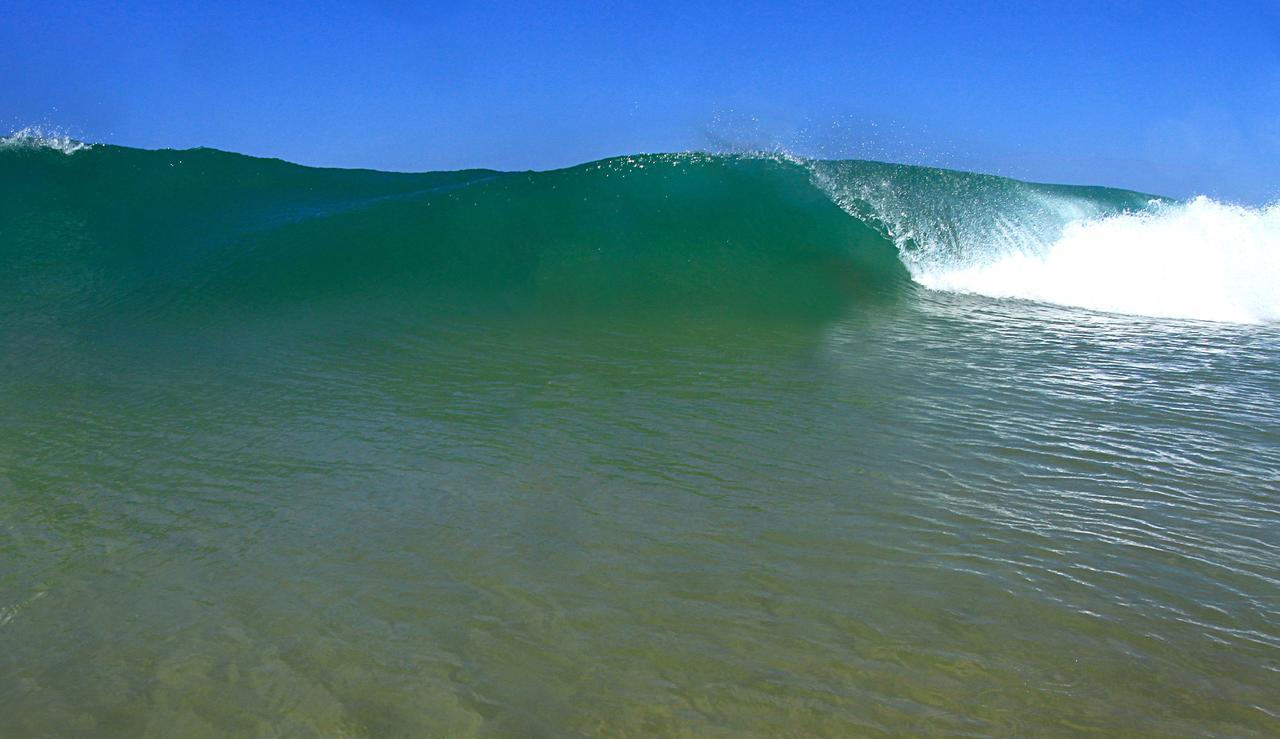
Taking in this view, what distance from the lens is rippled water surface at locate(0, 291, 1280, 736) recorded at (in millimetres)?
1995

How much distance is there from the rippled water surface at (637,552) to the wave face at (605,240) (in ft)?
11.3

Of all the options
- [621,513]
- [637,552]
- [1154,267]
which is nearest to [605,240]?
[1154,267]

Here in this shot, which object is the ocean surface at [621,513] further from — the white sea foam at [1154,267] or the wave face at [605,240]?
the white sea foam at [1154,267]

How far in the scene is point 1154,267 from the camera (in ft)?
35.0

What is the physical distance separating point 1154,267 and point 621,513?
996 cm

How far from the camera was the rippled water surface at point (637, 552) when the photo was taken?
2.00m

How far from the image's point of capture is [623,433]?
13.8 ft

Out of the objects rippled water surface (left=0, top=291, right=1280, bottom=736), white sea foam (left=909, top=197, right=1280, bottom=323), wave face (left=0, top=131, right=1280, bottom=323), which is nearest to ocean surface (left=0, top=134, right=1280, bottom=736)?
rippled water surface (left=0, top=291, right=1280, bottom=736)

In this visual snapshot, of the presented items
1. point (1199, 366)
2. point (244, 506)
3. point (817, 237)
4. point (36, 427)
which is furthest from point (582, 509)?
point (817, 237)

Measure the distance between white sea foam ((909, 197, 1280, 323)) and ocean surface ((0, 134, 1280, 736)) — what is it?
86 centimetres

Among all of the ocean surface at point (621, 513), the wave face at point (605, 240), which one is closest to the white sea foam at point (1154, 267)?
the wave face at point (605, 240)

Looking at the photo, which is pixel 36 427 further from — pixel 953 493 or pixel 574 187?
pixel 574 187

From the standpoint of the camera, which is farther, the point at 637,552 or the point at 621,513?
the point at 621,513

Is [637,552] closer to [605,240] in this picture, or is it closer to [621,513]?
[621,513]
